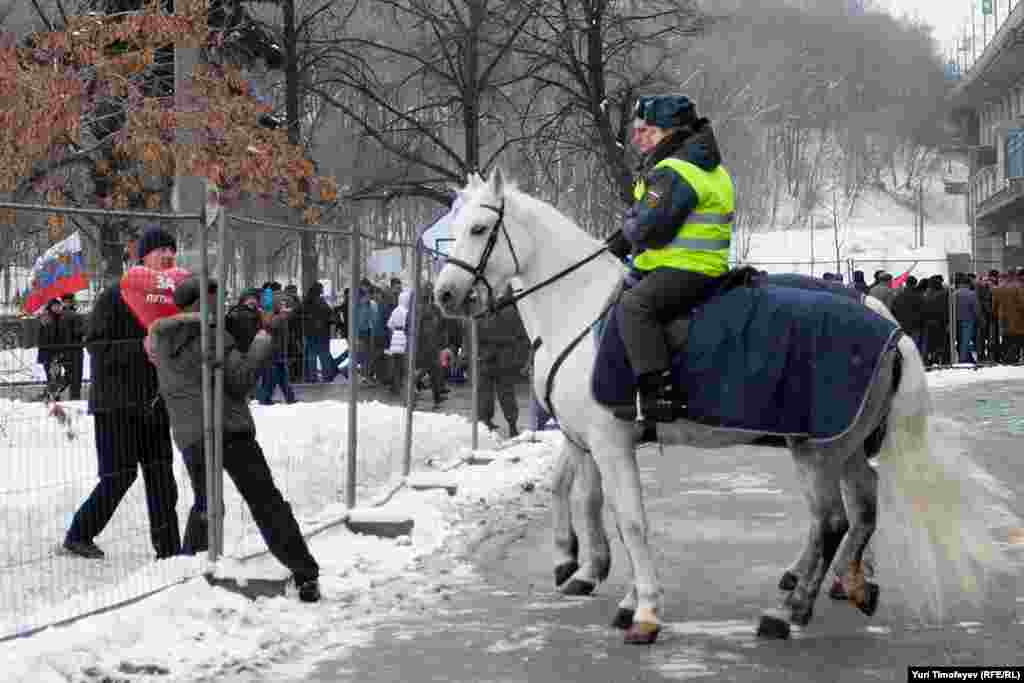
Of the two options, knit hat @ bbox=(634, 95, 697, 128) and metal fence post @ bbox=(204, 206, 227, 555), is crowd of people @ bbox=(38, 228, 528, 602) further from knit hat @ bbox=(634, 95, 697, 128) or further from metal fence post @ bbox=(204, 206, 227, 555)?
knit hat @ bbox=(634, 95, 697, 128)

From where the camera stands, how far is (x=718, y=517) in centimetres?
1224

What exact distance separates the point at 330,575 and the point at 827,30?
107676 millimetres

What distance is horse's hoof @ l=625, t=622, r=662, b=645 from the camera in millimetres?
7637

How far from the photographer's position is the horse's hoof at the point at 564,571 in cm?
923

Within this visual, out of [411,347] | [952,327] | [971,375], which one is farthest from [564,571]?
[952,327]

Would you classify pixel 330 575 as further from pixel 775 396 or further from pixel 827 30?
pixel 827 30

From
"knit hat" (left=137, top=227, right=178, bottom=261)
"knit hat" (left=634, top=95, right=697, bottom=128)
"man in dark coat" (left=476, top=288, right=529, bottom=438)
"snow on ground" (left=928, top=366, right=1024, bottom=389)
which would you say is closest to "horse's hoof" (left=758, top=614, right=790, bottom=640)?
"knit hat" (left=634, top=95, right=697, bottom=128)

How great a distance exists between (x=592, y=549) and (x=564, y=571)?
0.70ft

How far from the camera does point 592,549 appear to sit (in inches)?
360

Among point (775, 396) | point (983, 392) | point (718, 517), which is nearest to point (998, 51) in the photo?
point (983, 392)

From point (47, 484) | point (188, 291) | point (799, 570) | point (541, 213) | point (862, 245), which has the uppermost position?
point (862, 245)

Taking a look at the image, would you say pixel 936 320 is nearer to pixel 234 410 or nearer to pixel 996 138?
pixel 234 410

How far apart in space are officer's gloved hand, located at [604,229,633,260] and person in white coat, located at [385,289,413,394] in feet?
11.4

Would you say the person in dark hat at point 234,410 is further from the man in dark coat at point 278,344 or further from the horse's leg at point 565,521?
the horse's leg at point 565,521
